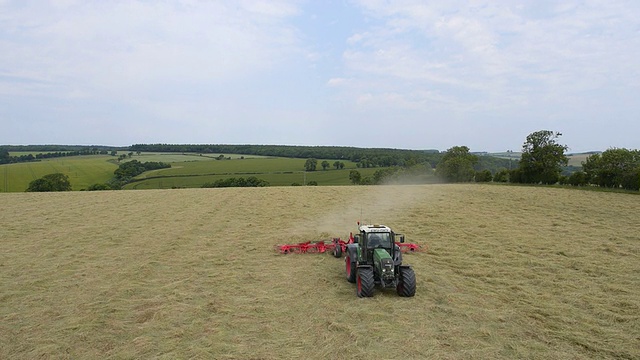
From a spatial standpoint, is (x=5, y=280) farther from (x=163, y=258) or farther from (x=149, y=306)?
(x=149, y=306)

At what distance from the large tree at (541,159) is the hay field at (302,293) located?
2443 centimetres

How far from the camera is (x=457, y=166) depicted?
56.2 meters

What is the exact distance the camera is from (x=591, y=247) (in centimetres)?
1568

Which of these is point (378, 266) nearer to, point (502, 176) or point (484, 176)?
point (502, 176)

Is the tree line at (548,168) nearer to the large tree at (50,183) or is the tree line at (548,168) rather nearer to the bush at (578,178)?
the bush at (578,178)

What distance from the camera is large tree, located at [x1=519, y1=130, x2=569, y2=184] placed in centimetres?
4525

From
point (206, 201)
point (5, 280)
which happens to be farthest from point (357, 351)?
point (206, 201)

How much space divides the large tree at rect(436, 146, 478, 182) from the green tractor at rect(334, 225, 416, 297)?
47838 mm

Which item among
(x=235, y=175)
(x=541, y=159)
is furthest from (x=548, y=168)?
(x=235, y=175)

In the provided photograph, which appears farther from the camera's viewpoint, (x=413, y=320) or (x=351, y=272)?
(x=351, y=272)

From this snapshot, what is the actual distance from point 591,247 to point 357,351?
13350 millimetres

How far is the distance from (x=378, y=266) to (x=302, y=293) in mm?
2351

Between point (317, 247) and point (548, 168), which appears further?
point (548, 168)

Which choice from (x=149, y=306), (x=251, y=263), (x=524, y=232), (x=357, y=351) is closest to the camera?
(x=357, y=351)
